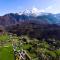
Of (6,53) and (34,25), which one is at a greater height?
(34,25)

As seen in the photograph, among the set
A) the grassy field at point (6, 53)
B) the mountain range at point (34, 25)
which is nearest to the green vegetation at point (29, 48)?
the grassy field at point (6, 53)

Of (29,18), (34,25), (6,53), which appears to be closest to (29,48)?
(6,53)

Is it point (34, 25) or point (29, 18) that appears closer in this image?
point (34, 25)

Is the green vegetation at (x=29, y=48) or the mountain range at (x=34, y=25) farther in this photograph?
the mountain range at (x=34, y=25)

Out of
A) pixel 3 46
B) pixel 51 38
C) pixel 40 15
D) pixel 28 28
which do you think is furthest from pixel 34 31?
pixel 3 46

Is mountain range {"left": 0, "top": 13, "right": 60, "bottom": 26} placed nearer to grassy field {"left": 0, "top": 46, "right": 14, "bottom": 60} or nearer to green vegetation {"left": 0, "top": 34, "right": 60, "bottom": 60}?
green vegetation {"left": 0, "top": 34, "right": 60, "bottom": 60}

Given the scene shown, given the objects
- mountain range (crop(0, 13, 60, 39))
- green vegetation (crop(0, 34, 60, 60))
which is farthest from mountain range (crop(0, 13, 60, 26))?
green vegetation (crop(0, 34, 60, 60))

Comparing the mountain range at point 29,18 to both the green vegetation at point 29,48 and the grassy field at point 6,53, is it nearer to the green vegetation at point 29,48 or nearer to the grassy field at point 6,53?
the green vegetation at point 29,48

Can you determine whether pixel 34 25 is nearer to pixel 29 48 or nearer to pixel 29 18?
pixel 29 18

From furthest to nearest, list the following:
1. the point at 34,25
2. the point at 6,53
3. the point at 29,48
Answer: the point at 34,25 < the point at 29,48 < the point at 6,53
